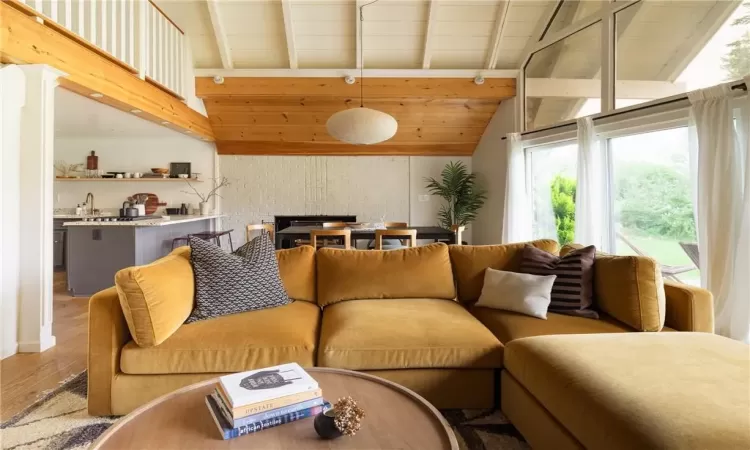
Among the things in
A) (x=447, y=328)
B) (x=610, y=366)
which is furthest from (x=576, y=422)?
(x=447, y=328)

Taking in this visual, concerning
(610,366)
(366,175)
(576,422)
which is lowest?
(576,422)

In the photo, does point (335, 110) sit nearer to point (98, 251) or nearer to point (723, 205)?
point (98, 251)

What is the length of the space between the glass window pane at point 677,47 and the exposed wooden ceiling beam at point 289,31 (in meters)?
3.33

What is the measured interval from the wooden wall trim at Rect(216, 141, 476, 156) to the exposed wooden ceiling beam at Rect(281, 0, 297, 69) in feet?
4.96

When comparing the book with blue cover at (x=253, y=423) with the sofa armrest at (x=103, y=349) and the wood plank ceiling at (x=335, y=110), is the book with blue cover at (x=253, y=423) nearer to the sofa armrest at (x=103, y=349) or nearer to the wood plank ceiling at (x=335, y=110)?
the sofa armrest at (x=103, y=349)

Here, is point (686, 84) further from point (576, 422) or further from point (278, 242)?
point (278, 242)

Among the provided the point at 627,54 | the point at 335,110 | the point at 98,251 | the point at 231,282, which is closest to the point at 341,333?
the point at 231,282

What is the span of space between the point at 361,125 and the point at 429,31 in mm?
2150

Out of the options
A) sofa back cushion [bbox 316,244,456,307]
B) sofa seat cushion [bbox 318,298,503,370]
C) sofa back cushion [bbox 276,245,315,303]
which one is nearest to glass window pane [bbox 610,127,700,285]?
sofa back cushion [bbox 316,244,456,307]

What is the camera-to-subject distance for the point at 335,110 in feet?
19.5

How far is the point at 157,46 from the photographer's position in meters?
4.49

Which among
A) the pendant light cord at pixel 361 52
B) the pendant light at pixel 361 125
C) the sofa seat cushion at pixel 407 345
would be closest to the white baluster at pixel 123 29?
the pendant light at pixel 361 125

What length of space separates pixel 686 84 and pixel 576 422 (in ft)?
10.3

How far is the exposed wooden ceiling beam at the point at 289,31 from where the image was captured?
4632mm
